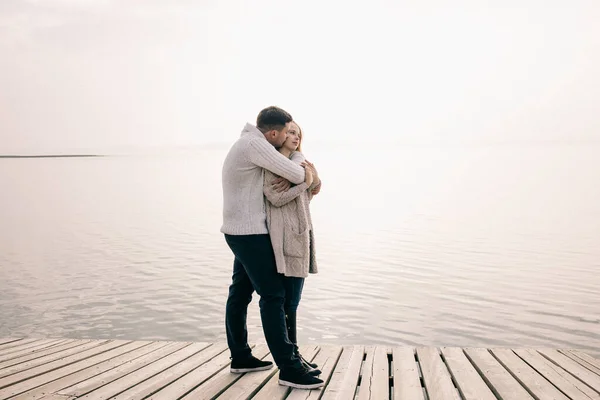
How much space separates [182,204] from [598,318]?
865 inches

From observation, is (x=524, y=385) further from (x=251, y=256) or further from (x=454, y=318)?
(x=454, y=318)

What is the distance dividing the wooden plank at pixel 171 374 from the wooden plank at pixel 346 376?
3.25ft

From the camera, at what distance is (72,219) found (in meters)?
23.5

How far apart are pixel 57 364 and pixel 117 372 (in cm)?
60

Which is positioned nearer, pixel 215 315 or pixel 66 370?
pixel 66 370

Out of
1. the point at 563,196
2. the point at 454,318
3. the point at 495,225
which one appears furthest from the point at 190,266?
the point at 563,196

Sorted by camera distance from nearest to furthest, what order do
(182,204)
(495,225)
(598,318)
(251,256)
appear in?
(251,256) < (598,318) < (495,225) < (182,204)

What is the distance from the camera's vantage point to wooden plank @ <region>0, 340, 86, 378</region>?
181 inches

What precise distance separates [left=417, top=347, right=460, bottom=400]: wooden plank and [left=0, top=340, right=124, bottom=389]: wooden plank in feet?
8.43

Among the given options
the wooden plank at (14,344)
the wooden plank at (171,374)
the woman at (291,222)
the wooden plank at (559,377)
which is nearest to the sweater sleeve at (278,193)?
the woman at (291,222)

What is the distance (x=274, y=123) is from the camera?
3.84 meters

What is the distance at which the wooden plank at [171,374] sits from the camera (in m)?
3.85

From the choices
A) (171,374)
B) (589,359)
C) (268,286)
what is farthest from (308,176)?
(589,359)

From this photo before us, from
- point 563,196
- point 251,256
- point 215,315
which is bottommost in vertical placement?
point 215,315
